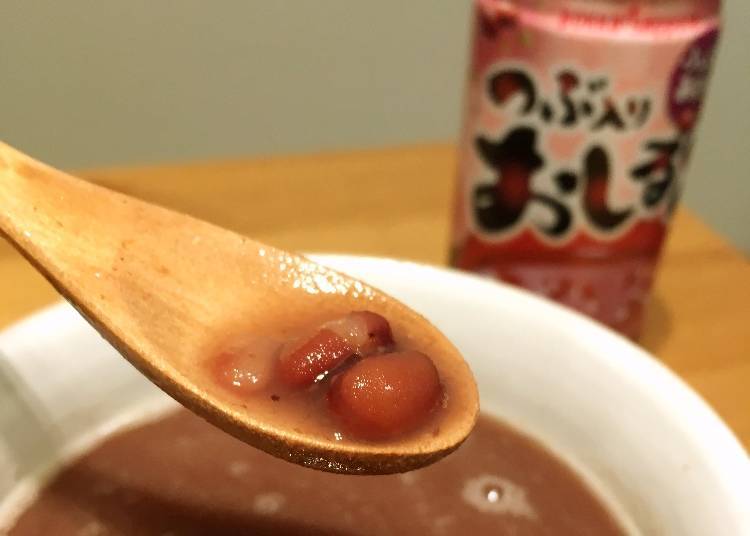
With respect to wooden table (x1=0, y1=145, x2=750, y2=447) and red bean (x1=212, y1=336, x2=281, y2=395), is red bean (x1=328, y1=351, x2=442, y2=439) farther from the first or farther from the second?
wooden table (x1=0, y1=145, x2=750, y2=447)

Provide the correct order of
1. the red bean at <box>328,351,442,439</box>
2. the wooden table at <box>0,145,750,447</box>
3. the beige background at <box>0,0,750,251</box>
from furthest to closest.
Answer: the beige background at <box>0,0,750,251</box> → the wooden table at <box>0,145,750,447</box> → the red bean at <box>328,351,442,439</box>

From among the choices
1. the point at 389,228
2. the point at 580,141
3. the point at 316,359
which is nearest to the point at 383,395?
the point at 316,359

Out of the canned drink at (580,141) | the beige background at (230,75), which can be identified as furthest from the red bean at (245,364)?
the beige background at (230,75)

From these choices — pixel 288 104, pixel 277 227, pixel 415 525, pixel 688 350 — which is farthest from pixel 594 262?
pixel 288 104

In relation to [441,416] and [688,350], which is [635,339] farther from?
[441,416]

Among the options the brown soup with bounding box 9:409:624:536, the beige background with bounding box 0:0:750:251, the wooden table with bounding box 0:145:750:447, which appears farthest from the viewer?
the beige background with bounding box 0:0:750:251

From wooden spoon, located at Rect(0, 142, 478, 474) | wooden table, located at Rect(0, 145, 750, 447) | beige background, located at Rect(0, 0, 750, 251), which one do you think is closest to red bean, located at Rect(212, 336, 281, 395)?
wooden spoon, located at Rect(0, 142, 478, 474)
